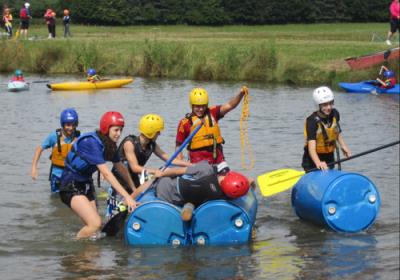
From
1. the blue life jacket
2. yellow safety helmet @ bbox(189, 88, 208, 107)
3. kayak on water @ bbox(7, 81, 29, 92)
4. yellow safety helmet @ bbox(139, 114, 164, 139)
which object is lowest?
kayak on water @ bbox(7, 81, 29, 92)

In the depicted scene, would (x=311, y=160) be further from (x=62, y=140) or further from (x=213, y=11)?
(x=213, y=11)

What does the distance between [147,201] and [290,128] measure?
10.7 meters

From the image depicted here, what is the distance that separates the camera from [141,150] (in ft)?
35.3

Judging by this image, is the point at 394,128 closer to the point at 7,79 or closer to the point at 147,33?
the point at 7,79

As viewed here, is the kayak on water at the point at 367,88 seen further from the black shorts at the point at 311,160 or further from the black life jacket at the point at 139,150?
the black life jacket at the point at 139,150

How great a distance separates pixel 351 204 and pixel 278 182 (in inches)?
43.6

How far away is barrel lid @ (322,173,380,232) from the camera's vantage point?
1046 cm

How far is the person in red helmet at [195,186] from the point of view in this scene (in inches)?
384

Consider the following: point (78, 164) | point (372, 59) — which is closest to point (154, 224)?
point (78, 164)

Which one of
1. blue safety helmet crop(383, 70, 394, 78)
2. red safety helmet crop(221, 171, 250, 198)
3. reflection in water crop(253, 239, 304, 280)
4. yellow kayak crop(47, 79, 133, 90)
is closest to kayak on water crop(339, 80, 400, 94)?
blue safety helmet crop(383, 70, 394, 78)

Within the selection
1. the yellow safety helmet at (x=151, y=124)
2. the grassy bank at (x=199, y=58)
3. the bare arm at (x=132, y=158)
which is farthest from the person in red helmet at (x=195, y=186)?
the grassy bank at (x=199, y=58)

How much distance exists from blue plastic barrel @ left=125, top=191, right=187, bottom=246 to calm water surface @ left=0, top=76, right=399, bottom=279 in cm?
12

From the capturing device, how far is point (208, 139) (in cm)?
1121

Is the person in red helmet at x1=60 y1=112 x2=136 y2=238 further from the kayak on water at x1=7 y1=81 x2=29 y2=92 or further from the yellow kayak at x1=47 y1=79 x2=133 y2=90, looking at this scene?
the yellow kayak at x1=47 y1=79 x2=133 y2=90
